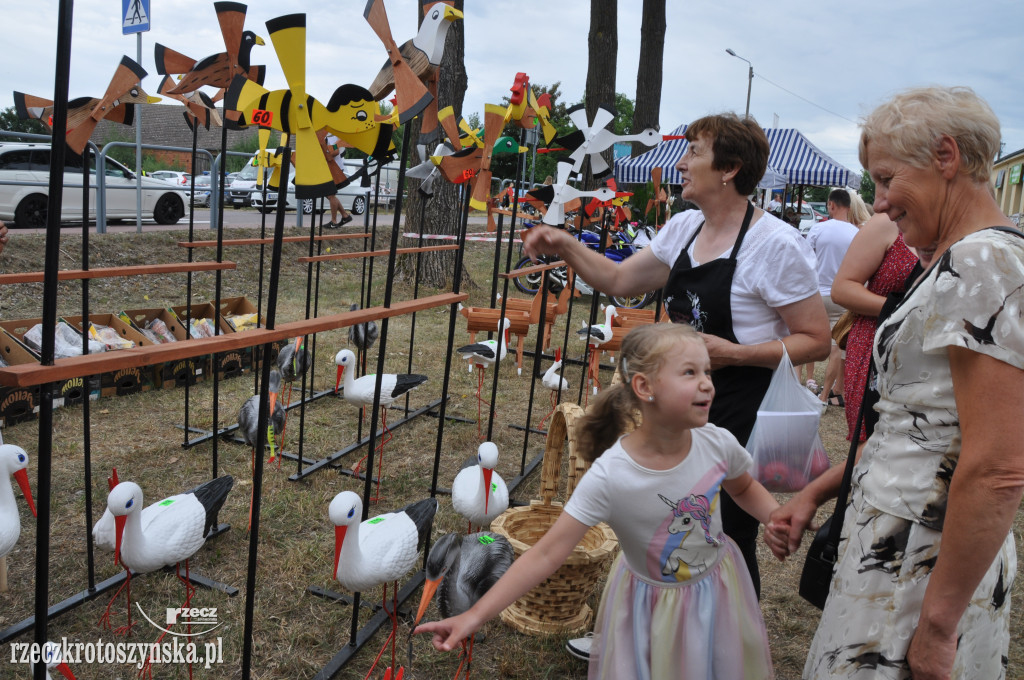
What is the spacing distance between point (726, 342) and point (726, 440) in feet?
0.90

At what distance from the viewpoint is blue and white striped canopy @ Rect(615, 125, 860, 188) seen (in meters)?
11.4

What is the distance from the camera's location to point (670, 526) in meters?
1.44

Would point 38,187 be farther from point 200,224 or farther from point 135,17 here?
point 135,17

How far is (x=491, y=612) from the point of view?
1.21 meters

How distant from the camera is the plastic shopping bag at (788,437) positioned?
5.10ft

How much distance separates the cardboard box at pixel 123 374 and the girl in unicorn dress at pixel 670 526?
3801 mm

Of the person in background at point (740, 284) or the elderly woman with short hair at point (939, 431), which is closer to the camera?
the elderly woman with short hair at point (939, 431)

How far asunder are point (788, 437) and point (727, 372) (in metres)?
0.29

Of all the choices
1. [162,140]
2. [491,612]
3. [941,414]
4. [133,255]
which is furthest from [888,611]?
[162,140]

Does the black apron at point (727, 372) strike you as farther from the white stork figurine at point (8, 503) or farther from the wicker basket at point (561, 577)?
the white stork figurine at point (8, 503)

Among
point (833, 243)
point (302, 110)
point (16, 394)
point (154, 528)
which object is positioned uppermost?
point (302, 110)

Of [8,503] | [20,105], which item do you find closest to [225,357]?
[20,105]

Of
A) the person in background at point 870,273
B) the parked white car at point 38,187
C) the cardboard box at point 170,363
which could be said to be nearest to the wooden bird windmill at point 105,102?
the person in background at point 870,273

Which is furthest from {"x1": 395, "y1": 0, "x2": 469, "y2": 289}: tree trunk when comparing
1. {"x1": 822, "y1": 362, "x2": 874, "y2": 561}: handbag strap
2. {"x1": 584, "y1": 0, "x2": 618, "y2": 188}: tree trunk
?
{"x1": 822, "y1": 362, "x2": 874, "y2": 561}: handbag strap
